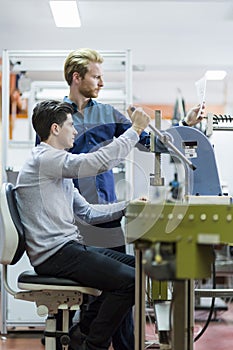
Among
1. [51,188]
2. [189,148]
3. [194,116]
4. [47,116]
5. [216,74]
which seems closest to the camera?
[51,188]

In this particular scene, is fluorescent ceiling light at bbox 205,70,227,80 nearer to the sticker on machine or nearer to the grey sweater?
the sticker on machine

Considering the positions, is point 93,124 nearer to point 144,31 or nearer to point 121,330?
point 121,330

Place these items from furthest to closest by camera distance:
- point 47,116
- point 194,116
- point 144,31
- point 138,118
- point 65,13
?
point 144,31 → point 65,13 → point 194,116 → point 47,116 → point 138,118

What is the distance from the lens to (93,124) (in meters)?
2.79

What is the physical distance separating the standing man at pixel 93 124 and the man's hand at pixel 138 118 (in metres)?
0.52

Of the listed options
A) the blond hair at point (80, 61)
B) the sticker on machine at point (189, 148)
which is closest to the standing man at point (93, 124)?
the blond hair at point (80, 61)

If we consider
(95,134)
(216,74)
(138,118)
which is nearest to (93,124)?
(95,134)

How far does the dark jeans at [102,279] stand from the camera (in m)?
2.21

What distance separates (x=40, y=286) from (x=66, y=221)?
265 mm

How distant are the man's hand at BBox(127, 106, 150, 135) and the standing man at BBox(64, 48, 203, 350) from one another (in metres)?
0.52

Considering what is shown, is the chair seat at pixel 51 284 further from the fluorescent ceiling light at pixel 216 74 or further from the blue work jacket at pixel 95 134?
the fluorescent ceiling light at pixel 216 74

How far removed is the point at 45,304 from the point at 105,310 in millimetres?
232

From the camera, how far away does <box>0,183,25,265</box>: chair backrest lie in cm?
223

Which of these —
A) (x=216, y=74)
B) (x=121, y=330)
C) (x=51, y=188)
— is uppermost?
(x=216, y=74)
